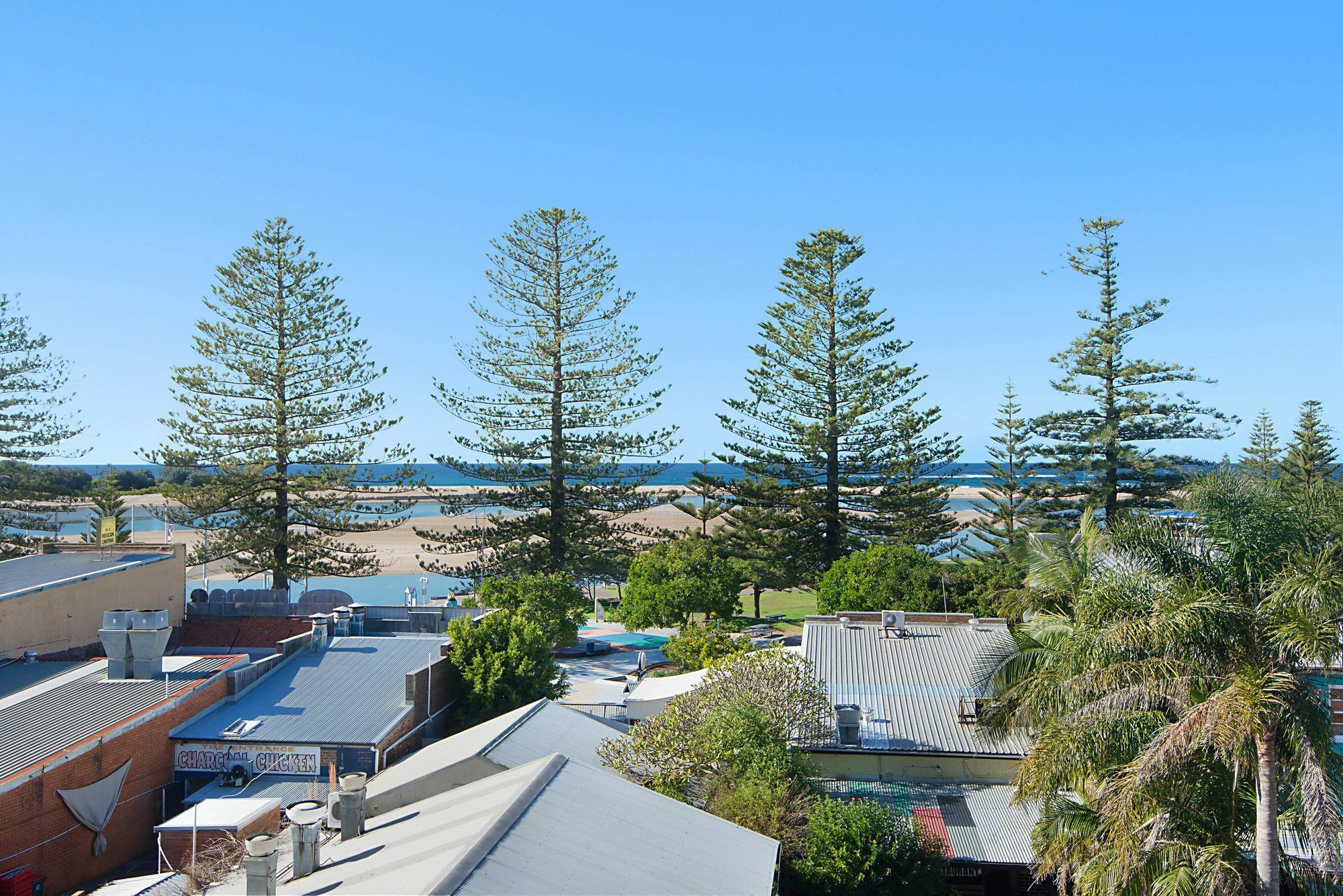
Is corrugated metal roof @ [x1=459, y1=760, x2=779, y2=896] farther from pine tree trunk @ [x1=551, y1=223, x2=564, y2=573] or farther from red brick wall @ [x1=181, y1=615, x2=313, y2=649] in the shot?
pine tree trunk @ [x1=551, y1=223, x2=564, y2=573]

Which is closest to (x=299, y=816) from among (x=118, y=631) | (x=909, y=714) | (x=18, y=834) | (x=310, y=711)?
(x=18, y=834)

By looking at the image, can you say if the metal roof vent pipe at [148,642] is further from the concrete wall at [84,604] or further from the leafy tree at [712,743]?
the leafy tree at [712,743]

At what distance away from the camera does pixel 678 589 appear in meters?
29.3

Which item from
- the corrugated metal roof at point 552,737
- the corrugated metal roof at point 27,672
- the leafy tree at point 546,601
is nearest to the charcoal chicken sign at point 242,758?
the corrugated metal roof at point 27,672

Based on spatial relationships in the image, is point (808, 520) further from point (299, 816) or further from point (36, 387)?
point (299, 816)

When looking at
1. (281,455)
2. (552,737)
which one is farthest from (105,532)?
(552,737)

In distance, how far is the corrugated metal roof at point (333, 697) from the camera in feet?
49.0

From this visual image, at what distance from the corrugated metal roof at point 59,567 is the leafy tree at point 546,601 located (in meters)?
7.70

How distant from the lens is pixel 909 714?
51.9ft

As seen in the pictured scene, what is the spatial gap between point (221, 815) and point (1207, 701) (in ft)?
36.0

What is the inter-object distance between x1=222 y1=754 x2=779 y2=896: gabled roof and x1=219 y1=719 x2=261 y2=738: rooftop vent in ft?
17.9

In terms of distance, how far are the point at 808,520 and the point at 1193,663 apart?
94.6 feet

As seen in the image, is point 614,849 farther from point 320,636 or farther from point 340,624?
point 340,624

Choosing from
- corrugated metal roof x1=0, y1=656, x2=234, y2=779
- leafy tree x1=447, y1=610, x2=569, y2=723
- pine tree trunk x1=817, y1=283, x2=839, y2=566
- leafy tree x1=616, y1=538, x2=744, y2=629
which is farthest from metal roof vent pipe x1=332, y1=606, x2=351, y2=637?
pine tree trunk x1=817, y1=283, x2=839, y2=566
